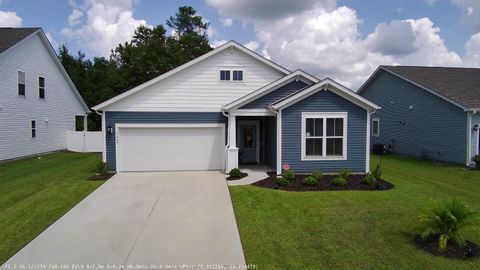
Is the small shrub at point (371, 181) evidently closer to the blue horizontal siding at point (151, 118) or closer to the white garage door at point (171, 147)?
the white garage door at point (171, 147)

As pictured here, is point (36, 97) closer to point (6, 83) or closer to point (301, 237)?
point (6, 83)

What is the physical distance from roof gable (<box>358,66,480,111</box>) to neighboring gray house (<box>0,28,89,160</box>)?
22325mm

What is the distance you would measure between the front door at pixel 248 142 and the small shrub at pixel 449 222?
10.2 m

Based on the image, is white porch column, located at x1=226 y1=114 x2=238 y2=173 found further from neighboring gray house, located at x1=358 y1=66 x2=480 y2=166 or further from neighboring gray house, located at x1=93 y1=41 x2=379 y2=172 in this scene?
neighboring gray house, located at x1=358 y1=66 x2=480 y2=166

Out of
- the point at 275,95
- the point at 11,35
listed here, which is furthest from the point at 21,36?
the point at 275,95

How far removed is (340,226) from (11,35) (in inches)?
799

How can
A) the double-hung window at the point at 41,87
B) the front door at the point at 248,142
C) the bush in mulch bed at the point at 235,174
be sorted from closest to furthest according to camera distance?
the bush in mulch bed at the point at 235,174 → the front door at the point at 248,142 → the double-hung window at the point at 41,87

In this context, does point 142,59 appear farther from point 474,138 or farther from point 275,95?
point 474,138

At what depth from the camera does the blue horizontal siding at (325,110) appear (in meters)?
12.3

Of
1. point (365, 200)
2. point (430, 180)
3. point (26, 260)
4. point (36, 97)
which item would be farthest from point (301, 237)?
point (36, 97)

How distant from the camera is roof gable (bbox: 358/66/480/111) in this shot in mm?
16469

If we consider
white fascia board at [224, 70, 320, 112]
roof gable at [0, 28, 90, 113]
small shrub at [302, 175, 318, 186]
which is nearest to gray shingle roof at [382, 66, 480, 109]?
white fascia board at [224, 70, 320, 112]

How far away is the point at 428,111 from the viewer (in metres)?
18.6

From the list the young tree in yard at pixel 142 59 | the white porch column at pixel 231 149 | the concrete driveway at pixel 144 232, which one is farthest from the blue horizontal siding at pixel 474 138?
the young tree in yard at pixel 142 59
